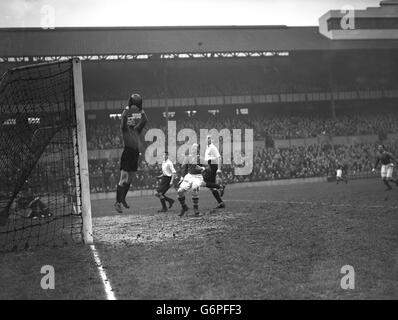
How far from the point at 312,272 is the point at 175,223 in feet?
19.1

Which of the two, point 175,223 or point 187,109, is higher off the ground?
point 187,109

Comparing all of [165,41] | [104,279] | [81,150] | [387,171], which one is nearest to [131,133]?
[81,150]

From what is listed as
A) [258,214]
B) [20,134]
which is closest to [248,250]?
[258,214]

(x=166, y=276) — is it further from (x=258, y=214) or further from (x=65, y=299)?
(x=258, y=214)

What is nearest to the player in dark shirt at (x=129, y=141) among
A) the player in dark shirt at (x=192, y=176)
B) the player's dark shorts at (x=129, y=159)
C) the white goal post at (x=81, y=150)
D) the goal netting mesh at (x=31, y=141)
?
the player's dark shorts at (x=129, y=159)

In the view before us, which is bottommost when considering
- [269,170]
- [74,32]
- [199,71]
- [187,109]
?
[269,170]

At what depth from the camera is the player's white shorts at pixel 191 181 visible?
13.3 meters

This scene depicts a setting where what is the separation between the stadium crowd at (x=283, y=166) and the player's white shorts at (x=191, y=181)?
1989 cm

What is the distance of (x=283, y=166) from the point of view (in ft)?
125

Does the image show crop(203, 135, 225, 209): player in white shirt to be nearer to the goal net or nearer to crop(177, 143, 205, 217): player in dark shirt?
crop(177, 143, 205, 217): player in dark shirt

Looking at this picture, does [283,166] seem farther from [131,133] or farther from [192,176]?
[131,133]

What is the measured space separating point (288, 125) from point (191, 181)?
3354cm

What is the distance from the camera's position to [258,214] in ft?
40.9
